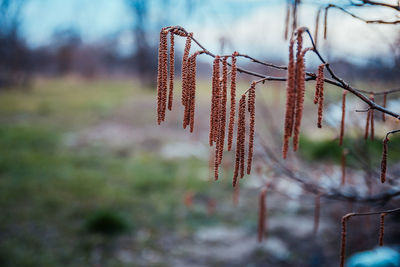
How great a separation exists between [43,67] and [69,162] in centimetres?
1896

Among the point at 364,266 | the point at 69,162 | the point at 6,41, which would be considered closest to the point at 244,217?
the point at 364,266

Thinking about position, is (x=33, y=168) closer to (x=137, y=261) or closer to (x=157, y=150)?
(x=157, y=150)

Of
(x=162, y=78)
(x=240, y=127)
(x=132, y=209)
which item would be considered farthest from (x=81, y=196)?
(x=240, y=127)

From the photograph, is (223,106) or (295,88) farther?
(223,106)

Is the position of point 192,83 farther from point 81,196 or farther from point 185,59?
point 81,196

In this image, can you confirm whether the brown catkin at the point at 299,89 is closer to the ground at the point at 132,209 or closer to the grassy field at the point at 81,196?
the ground at the point at 132,209

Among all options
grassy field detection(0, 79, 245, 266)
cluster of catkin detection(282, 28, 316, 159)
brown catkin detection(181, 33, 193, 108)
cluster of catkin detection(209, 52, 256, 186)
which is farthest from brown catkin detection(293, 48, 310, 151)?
grassy field detection(0, 79, 245, 266)

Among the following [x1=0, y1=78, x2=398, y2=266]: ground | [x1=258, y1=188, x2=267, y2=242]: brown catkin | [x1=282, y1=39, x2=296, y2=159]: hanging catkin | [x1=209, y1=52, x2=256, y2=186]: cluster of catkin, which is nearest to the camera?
[x1=282, y1=39, x2=296, y2=159]: hanging catkin

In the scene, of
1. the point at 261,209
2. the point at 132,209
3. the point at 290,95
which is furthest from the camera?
the point at 132,209

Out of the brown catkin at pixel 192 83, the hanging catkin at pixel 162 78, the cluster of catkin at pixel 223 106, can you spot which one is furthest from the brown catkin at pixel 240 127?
the hanging catkin at pixel 162 78

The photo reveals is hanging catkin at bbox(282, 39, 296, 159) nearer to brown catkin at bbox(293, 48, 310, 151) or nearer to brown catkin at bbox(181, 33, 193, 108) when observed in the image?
brown catkin at bbox(293, 48, 310, 151)

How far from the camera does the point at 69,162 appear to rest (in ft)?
26.9

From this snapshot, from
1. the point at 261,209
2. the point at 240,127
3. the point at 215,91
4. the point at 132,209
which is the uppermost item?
the point at 215,91

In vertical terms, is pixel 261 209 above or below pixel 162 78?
below
